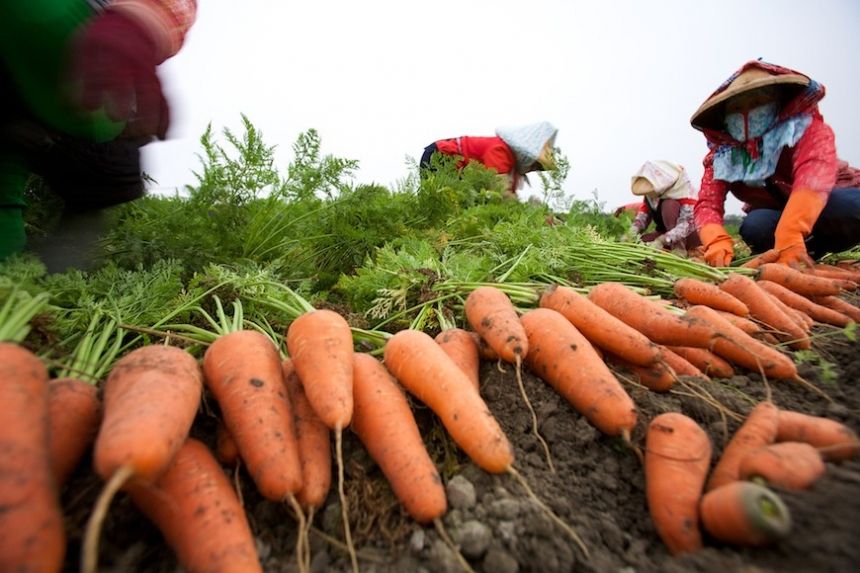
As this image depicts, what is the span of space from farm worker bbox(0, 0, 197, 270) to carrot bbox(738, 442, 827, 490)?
271 centimetres

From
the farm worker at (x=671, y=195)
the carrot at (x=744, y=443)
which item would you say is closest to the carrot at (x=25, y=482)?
the carrot at (x=744, y=443)

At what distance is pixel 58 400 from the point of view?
1.06m

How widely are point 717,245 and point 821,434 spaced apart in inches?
128

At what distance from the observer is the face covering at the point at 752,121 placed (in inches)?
136

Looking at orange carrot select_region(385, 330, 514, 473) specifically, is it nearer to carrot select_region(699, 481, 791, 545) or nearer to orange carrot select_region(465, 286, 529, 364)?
orange carrot select_region(465, 286, 529, 364)

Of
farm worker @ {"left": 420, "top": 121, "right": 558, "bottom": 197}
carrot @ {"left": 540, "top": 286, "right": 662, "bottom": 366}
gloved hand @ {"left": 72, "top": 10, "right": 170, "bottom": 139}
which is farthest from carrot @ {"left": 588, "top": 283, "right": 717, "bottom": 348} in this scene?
farm worker @ {"left": 420, "top": 121, "right": 558, "bottom": 197}

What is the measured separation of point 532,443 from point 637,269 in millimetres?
1966

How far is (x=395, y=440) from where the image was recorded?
1247mm

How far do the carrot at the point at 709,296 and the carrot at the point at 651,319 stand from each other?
0.49 meters

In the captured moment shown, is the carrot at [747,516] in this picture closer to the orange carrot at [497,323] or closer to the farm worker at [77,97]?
the orange carrot at [497,323]

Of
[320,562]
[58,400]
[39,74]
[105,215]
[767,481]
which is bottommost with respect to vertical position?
[320,562]

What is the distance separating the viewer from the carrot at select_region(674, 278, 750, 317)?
207cm

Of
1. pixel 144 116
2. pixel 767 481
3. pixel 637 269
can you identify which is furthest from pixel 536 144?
pixel 767 481

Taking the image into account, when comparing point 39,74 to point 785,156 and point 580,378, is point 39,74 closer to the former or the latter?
point 580,378
